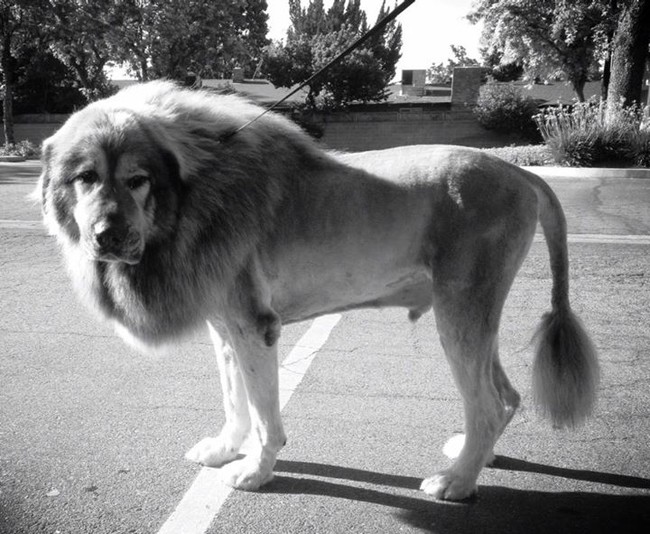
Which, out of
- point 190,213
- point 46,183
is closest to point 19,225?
point 46,183

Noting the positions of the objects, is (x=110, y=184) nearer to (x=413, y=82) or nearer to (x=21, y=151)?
(x=21, y=151)

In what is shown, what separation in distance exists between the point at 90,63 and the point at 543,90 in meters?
31.3

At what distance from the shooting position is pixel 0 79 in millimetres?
32219

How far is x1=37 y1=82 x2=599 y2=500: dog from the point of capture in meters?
2.88

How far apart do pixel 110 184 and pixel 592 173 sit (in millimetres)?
14855

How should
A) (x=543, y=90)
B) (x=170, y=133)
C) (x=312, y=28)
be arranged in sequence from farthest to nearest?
(x=312, y=28) < (x=543, y=90) < (x=170, y=133)

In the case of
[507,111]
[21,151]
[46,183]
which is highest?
[46,183]

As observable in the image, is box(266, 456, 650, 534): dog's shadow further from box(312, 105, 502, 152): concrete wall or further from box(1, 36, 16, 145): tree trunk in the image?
box(312, 105, 502, 152): concrete wall

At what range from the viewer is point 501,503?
Result: 119 inches

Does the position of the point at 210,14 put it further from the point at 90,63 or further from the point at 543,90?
the point at 543,90

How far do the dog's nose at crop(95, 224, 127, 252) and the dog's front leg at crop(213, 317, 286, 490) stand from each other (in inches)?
28.6

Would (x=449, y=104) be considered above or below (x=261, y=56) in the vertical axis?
below

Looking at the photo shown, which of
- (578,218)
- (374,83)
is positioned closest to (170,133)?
(578,218)

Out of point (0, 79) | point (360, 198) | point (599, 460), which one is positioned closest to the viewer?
point (360, 198)
